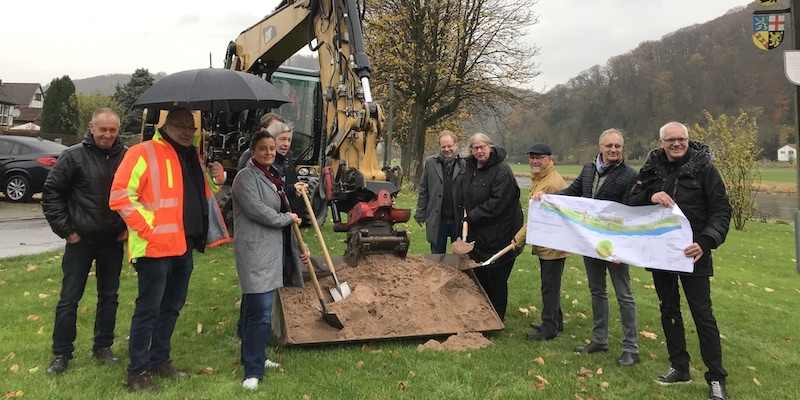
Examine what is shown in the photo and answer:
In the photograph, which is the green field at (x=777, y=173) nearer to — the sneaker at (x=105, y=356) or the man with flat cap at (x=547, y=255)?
the man with flat cap at (x=547, y=255)

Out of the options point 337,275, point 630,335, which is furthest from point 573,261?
point 337,275

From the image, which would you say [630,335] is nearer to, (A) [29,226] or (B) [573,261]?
(B) [573,261]

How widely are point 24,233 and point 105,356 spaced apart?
7654 mm

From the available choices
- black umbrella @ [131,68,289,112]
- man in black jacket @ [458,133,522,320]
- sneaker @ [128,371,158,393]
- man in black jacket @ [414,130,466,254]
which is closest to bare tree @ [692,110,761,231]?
man in black jacket @ [414,130,466,254]

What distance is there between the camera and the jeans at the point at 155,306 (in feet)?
12.4

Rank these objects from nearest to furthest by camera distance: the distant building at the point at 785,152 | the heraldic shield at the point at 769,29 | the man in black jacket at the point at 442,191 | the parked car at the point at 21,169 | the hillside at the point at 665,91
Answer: the heraldic shield at the point at 769,29, the man in black jacket at the point at 442,191, the parked car at the point at 21,169, the distant building at the point at 785,152, the hillside at the point at 665,91

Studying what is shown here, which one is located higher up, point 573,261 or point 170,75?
point 170,75

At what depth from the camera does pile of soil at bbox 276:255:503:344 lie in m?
4.84

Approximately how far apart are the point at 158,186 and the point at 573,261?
25.1ft

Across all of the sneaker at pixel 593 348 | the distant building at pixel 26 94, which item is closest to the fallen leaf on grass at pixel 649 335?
the sneaker at pixel 593 348

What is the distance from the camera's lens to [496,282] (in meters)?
5.63

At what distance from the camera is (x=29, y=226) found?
443 inches

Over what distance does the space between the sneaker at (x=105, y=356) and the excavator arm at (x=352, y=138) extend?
2.14 metres

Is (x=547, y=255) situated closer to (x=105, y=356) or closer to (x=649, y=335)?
(x=649, y=335)
